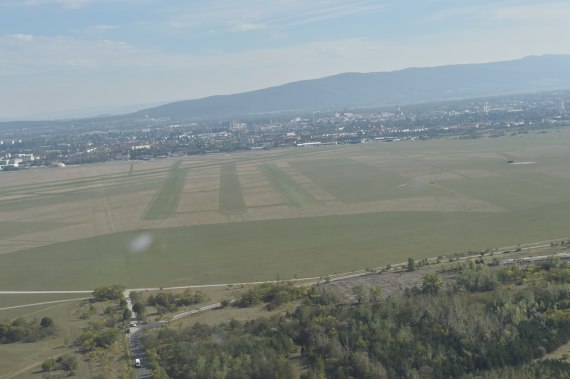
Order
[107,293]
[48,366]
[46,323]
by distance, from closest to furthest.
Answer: [48,366], [46,323], [107,293]

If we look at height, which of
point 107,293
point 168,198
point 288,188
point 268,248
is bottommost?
point 268,248

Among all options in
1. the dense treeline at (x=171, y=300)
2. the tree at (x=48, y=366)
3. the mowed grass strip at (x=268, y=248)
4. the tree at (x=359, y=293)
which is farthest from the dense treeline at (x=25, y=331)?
→ the tree at (x=359, y=293)

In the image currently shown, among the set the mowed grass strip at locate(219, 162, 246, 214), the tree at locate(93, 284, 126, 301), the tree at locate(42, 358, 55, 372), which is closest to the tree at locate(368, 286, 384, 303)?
the tree at locate(93, 284, 126, 301)

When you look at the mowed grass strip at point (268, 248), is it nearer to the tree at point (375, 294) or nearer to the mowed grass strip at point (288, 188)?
the tree at point (375, 294)

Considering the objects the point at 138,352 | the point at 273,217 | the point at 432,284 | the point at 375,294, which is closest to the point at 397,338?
the point at 375,294

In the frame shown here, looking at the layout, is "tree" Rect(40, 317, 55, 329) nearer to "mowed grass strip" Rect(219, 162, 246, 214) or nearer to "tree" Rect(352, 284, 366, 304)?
"tree" Rect(352, 284, 366, 304)

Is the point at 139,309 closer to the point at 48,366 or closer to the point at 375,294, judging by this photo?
the point at 48,366
